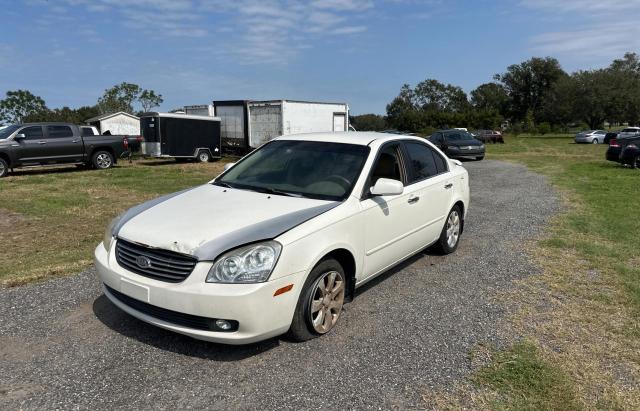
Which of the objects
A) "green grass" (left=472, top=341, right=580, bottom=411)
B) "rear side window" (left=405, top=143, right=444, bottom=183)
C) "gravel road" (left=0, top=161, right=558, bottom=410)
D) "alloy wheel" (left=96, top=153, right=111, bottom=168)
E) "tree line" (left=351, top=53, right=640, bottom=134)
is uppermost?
"tree line" (left=351, top=53, right=640, bottom=134)

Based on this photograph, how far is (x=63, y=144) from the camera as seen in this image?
16.1m

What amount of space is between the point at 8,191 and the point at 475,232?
11217 mm

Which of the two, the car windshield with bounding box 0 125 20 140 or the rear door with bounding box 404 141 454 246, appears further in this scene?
the car windshield with bounding box 0 125 20 140

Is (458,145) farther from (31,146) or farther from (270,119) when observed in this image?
(31,146)

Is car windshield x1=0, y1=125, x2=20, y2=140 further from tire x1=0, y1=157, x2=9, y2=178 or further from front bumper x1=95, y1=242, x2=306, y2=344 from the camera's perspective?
front bumper x1=95, y1=242, x2=306, y2=344

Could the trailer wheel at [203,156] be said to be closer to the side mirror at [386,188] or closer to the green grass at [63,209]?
the green grass at [63,209]

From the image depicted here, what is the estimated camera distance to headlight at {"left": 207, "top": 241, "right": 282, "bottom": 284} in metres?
3.09

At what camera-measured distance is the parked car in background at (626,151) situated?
1725 centimetres

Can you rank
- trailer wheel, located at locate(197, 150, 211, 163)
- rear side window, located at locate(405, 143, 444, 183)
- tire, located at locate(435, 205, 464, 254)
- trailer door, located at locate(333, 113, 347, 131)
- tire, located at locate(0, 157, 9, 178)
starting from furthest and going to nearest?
trailer door, located at locate(333, 113, 347, 131) < trailer wheel, located at locate(197, 150, 211, 163) < tire, located at locate(0, 157, 9, 178) < tire, located at locate(435, 205, 464, 254) < rear side window, located at locate(405, 143, 444, 183)

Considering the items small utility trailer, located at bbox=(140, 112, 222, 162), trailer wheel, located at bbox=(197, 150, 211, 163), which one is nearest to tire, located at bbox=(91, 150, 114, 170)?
small utility trailer, located at bbox=(140, 112, 222, 162)

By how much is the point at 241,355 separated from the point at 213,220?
1.00 metres

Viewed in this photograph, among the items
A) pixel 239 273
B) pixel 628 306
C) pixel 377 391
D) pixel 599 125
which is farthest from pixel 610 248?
pixel 599 125

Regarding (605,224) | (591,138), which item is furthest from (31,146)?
(591,138)

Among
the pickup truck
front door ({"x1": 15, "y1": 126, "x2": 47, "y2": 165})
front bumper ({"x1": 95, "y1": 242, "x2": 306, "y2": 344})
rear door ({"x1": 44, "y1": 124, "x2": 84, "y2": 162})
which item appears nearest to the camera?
front bumper ({"x1": 95, "y1": 242, "x2": 306, "y2": 344})
